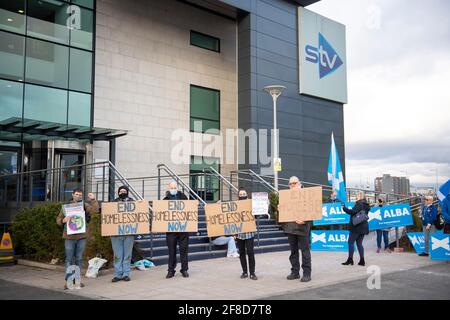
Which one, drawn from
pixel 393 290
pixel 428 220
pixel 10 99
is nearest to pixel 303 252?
pixel 393 290

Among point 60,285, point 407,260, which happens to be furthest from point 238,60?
point 60,285

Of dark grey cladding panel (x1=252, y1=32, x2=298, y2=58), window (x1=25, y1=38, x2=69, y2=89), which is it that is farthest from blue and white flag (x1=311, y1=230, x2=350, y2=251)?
dark grey cladding panel (x1=252, y1=32, x2=298, y2=58)

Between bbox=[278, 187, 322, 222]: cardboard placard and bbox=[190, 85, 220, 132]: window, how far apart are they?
14309 mm

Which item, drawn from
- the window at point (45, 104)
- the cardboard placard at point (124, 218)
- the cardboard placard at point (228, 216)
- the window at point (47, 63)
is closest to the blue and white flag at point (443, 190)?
the cardboard placard at point (228, 216)

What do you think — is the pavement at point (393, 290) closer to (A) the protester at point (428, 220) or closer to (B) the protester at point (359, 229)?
(B) the protester at point (359, 229)

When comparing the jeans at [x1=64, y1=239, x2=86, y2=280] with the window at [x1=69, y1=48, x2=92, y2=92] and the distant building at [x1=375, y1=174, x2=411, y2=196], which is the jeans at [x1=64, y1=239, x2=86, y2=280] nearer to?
the window at [x1=69, y1=48, x2=92, y2=92]

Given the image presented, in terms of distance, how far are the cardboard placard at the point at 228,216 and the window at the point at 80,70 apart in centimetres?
1121

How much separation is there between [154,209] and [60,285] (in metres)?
2.37

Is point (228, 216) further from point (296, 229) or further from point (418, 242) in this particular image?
point (418, 242)

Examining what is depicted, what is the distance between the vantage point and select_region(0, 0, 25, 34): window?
17.5m

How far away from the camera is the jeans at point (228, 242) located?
12.8m

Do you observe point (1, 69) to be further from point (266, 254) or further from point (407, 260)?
point (407, 260)

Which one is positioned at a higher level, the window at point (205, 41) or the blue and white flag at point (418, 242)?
the window at point (205, 41)

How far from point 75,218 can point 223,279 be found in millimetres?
3130
